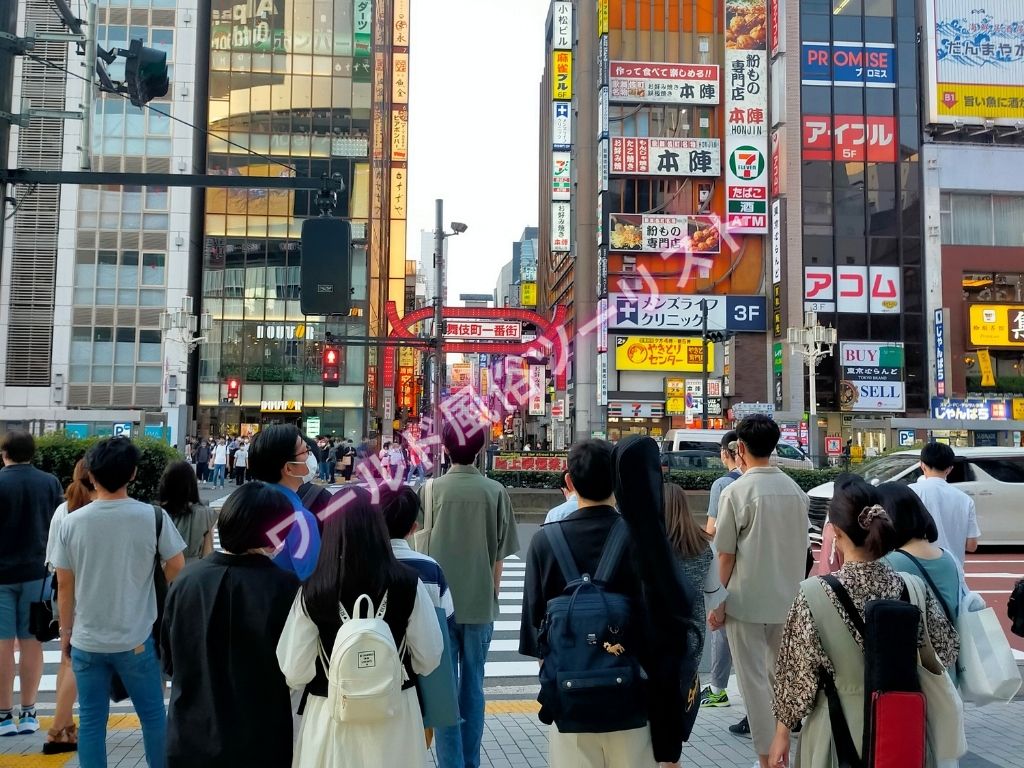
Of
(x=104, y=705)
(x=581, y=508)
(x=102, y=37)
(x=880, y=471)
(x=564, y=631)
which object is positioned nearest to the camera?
(x=564, y=631)

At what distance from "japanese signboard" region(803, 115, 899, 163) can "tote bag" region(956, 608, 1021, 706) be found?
41.9m

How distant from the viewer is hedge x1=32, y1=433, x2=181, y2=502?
39.0 ft

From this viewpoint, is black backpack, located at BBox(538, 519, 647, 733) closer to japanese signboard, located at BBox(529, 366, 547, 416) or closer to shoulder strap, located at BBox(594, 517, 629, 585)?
shoulder strap, located at BBox(594, 517, 629, 585)

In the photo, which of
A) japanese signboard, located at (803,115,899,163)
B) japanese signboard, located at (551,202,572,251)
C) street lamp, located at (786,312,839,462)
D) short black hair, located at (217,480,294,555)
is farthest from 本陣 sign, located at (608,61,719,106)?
short black hair, located at (217,480,294,555)

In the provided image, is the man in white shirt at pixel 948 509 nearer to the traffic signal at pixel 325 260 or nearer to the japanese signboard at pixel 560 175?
the traffic signal at pixel 325 260

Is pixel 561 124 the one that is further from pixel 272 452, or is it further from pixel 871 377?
pixel 272 452

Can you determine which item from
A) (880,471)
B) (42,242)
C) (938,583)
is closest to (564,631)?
(938,583)

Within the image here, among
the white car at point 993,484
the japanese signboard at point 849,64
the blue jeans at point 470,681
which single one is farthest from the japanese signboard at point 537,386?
the blue jeans at point 470,681

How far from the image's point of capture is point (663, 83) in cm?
4128

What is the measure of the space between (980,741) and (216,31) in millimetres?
51928

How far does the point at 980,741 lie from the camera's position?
5148 millimetres

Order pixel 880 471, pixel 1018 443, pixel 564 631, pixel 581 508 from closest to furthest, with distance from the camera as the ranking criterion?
pixel 564 631, pixel 581 508, pixel 880 471, pixel 1018 443

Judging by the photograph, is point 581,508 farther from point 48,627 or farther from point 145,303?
point 145,303

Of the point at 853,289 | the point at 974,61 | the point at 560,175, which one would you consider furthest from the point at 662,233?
the point at 974,61
